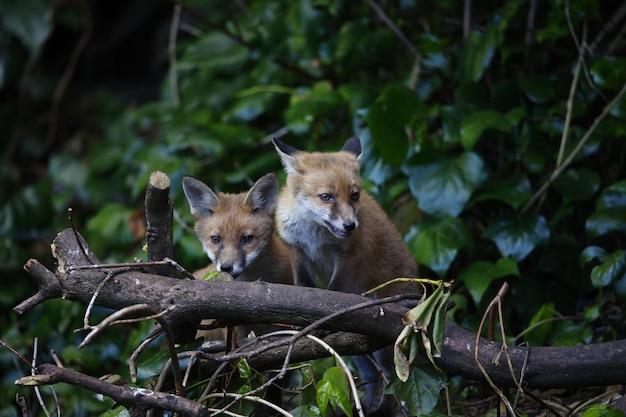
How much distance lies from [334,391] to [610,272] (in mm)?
2296

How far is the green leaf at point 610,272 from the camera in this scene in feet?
16.4

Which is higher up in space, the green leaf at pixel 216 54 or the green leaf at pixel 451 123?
the green leaf at pixel 451 123

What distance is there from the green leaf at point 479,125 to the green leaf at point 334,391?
273cm

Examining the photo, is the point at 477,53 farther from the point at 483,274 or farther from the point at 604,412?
the point at 604,412

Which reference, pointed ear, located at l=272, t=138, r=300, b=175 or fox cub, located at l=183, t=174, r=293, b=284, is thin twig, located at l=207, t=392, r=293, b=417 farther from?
pointed ear, located at l=272, t=138, r=300, b=175

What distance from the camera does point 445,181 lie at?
599 cm

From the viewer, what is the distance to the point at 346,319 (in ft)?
12.7

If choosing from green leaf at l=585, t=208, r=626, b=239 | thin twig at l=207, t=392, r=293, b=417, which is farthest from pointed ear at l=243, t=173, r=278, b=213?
green leaf at l=585, t=208, r=626, b=239

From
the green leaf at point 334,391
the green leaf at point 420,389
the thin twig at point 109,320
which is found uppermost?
the thin twig at point 109,320

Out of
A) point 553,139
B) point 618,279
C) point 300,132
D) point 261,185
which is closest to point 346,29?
point 300,132

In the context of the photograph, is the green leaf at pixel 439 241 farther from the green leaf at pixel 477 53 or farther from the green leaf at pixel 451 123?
the green leaf at pixel 477 53

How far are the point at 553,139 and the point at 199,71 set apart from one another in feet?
15.4

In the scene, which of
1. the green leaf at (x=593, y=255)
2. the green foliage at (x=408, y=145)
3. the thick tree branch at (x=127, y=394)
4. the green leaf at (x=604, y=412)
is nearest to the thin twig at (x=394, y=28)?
the green foliage at (x=408, y=145)

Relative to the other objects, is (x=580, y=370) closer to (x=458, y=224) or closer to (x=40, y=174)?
(x=458, y=224)
